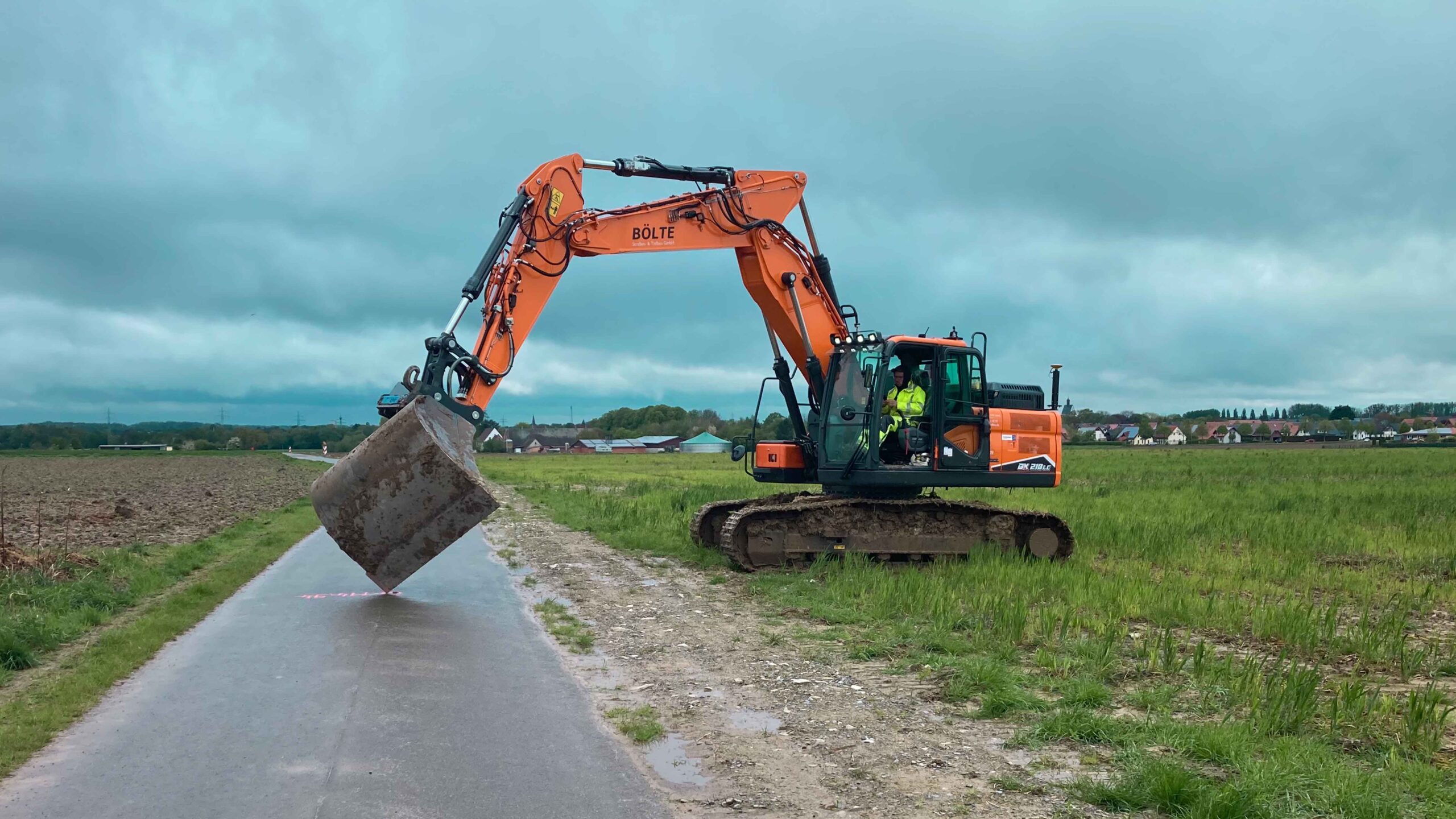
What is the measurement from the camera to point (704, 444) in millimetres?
147625

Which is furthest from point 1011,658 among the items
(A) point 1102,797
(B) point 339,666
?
(B) point 339,666

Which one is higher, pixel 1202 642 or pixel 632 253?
pixel 632 253

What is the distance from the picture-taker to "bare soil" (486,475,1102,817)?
18.7 feet

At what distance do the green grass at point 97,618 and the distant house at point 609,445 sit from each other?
11530 cm

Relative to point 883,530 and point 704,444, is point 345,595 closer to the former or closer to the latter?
point 883,530

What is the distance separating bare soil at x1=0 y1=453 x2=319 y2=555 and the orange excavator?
287 inches

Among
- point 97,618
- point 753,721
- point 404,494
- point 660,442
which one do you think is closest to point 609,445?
point 660,442


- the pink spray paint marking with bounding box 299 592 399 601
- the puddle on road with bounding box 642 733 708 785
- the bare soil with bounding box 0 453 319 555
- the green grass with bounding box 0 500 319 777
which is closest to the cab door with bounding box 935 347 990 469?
the pink spray paint marking with bounding box 299 592 399 601

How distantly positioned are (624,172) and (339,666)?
8.41 m

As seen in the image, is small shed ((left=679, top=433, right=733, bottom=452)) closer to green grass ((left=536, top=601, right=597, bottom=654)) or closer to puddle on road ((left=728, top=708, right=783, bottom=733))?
green grass ((left=536, top=601, right=597, bottom=654))

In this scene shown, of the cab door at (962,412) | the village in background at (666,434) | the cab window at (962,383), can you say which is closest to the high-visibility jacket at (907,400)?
the cab door at (962,412)

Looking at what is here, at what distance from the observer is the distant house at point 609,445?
137250 mm

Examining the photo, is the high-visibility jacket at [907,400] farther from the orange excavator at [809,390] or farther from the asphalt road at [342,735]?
the asphalt road at [342,735]

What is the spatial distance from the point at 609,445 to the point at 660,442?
9.81m
